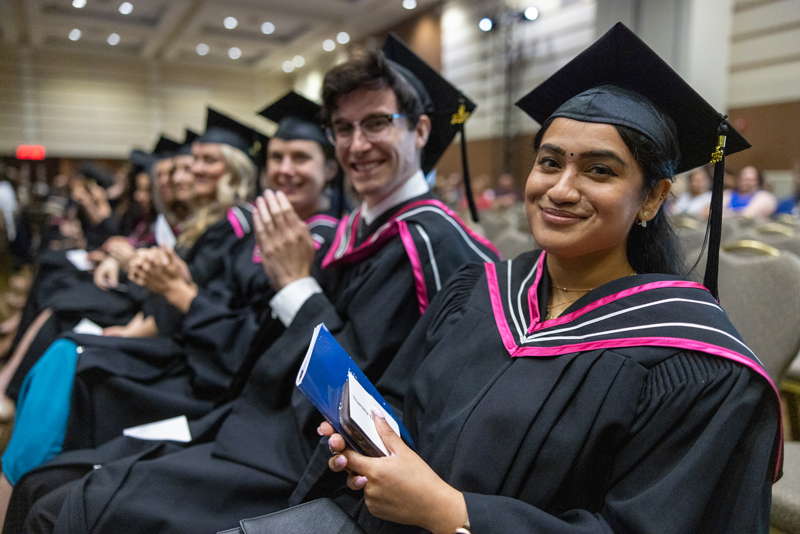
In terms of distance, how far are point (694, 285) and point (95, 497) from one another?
148 centimetres

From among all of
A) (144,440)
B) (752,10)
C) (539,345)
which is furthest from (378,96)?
(752,10)

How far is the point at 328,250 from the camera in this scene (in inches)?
87.7

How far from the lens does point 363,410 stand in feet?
3.09

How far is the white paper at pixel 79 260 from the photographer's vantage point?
157 inches

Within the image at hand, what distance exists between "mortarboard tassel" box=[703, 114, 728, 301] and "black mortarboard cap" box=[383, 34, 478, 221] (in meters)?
0.86

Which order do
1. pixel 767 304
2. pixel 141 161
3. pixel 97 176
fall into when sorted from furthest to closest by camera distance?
1. pixel 97 176
2. pixel 141 161
3. pixel 767 304

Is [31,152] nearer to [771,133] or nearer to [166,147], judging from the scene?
[166,147]

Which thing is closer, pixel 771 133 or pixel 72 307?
pixel 72 307

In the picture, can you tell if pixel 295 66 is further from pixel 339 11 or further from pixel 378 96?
pixel 378 96

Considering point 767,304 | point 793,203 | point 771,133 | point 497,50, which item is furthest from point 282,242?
point 497,50

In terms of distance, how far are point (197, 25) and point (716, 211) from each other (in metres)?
14.6

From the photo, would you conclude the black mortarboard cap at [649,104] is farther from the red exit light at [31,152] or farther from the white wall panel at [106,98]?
the red exit light at [31,152]

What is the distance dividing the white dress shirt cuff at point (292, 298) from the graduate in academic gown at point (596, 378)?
0.57 m

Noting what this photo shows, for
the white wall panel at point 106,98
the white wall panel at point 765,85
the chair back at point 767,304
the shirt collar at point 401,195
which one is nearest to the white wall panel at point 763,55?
the white wall panel at point 765,85
